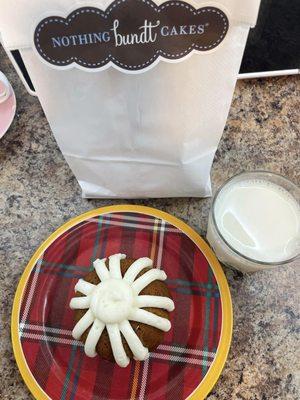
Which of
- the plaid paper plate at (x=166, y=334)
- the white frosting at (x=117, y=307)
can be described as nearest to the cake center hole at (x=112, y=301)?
the white frosting at (x=117, y=307)

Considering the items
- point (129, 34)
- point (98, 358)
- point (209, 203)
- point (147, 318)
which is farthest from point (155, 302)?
point (129, 34)

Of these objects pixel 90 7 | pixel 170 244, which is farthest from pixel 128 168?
pixel 90 7

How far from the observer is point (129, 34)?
1.64 feet

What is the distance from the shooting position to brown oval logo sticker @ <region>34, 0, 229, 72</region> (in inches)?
18.8

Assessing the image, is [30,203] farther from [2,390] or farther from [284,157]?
[284,157]

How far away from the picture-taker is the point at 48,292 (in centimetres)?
74

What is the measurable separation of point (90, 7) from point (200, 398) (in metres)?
0.55

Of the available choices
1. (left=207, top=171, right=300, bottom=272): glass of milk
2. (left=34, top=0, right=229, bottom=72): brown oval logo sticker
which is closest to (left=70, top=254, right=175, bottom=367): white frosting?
(left=207, top=171, right=300, bottom=272): glass of milk

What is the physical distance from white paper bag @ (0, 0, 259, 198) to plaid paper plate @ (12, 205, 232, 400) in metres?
0.09

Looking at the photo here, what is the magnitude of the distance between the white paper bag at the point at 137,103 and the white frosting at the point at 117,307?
0.17m

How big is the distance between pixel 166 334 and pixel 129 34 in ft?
1.49

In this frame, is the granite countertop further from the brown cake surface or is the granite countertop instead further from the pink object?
the brown cake surface

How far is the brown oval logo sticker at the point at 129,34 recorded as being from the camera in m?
0.48

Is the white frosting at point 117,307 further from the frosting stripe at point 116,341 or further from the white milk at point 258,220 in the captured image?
the white milk at point 258,220
